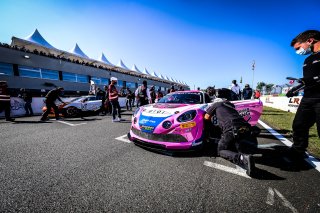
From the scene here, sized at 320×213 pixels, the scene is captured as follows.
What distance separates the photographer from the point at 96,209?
162cm

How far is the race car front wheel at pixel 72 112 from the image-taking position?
8250mm

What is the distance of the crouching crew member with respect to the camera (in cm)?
242

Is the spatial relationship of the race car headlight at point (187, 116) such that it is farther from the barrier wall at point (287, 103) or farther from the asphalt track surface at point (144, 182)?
the barrier wall at point (287, 103)

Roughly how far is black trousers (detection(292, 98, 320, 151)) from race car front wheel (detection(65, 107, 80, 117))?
8.82 m

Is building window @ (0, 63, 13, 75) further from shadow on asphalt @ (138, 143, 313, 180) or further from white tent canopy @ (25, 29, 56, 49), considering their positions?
shadow on asphalt @ (138, 143, 313, 180)

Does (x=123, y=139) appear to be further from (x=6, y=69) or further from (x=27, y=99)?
(x=6, y=69)

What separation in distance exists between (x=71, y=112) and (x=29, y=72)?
43.7ft

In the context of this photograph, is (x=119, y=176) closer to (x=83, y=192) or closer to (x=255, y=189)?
(x=83, y=192)

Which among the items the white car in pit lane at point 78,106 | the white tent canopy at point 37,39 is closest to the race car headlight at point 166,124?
the white car in pit lane at point 78,106

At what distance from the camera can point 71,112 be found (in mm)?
8406

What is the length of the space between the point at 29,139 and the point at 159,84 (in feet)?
156

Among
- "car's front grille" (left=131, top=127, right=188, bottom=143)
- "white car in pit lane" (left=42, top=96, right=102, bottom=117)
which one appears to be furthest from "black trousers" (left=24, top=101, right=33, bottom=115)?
"car's front grille" (left=131, top=127, right=188, bottom=143)

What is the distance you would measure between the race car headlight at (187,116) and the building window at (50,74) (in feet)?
68.7

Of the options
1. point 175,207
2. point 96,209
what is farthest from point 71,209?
point 175,207
